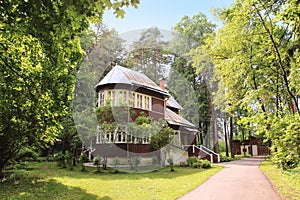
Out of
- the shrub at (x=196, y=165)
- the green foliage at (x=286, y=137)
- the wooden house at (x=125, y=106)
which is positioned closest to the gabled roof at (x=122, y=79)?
the wooden house at (x=125, y=106)

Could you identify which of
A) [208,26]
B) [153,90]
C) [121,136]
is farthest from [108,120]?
[208,26]

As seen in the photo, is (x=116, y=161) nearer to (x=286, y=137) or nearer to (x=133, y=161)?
(x=133, y=161)

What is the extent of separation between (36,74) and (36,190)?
4347 mm

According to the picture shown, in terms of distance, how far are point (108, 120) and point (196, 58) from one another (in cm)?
1206

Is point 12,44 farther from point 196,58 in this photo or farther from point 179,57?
point 179,57

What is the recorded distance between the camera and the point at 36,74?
8.47 m

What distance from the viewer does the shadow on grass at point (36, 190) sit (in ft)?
26.2

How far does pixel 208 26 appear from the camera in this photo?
3019cm

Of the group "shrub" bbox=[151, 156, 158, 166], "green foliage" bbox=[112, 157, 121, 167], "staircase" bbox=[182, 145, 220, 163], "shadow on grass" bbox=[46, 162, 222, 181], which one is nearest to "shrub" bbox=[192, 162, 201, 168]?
"shrub" bbox=[151, 156, 158, 166]

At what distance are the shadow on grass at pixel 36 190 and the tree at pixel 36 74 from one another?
1.01 metres

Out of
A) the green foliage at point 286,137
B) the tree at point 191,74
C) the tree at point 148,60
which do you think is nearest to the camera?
the green foliage at point 286,137

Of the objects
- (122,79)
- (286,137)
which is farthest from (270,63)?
(122,79)

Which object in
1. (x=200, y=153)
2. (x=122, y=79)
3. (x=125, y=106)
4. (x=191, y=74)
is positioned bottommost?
(x=200, y=153)

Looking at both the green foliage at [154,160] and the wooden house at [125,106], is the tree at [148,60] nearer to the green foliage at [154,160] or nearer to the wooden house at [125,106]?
the wooden house at [125,106]
